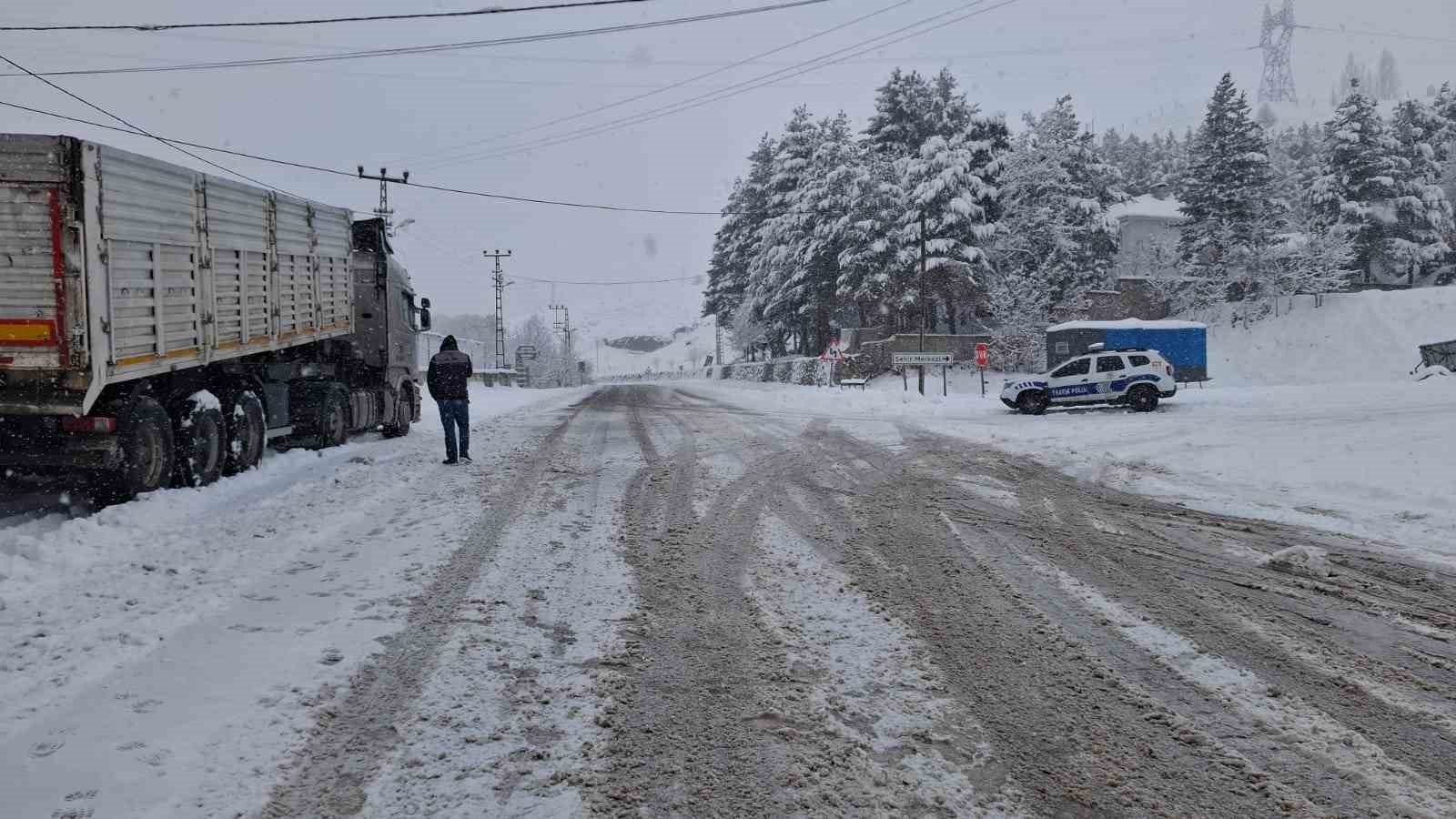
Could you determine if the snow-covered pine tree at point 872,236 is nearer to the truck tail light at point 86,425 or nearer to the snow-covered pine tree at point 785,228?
the snow-covered pine tree at point 785,228

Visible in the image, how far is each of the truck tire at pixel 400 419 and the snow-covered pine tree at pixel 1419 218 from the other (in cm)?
5878

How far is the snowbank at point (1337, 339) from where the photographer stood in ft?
125

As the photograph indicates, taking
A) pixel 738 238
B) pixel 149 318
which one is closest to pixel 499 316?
pixel 738 238

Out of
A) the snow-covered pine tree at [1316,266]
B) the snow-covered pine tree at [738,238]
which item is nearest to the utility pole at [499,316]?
the snow-covered pine tree at [738,238]

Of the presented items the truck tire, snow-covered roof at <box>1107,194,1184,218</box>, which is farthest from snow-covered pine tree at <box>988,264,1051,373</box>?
the truck tire

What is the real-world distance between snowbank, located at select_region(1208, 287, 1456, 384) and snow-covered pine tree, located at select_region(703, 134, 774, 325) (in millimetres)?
28705

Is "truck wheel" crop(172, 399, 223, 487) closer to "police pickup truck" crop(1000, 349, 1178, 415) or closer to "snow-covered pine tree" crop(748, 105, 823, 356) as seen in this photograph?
"police pickup truck" crop(1000, 349, 1178, 415)

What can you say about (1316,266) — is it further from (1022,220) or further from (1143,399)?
(1143,399)

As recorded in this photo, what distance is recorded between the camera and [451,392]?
1102 cm

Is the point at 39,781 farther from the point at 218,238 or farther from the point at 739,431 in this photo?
the point at 739,431

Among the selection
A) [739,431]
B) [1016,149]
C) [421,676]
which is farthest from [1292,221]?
[421,676]

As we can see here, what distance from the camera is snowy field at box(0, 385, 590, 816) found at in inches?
117

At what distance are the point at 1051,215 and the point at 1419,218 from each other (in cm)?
2680

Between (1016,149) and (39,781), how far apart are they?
46993 mm
